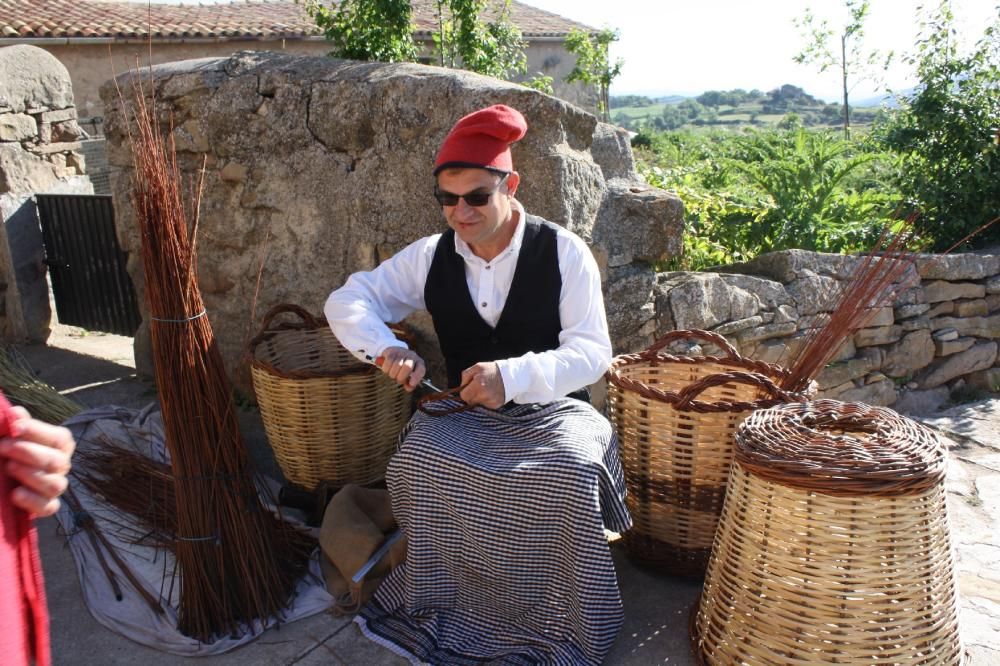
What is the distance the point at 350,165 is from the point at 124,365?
2.58 metres

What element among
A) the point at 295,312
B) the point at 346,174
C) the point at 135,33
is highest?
the point at 135,33

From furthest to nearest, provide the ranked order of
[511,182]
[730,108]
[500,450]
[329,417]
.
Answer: [730,108] → [329,417] → [511,182] → [500,450]

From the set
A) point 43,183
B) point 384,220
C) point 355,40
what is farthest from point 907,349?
point 43,183

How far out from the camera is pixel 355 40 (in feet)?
19.2

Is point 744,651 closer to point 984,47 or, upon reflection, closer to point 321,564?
point 321,564

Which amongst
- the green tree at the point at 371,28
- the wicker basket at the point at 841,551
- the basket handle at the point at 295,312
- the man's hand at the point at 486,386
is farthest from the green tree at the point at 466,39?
the wicker basket at the point at 841,551

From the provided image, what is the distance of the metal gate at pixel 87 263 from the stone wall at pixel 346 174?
175cm

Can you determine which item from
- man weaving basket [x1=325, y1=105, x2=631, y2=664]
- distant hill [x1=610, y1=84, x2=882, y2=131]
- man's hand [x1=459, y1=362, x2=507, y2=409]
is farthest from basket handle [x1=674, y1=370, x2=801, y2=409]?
distant hill [x1=610, y1=84, x2=882, y2=131]

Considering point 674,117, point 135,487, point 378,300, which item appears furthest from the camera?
point 674,117

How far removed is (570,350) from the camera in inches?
105

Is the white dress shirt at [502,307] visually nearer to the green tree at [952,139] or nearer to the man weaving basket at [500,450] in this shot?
the man weaving basket at [500,450]

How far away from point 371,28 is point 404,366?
3870mm

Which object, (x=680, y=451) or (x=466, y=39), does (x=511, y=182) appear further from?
(x=466, y=39)

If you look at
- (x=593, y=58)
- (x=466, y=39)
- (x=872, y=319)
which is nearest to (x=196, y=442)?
(x=872, y=319)
